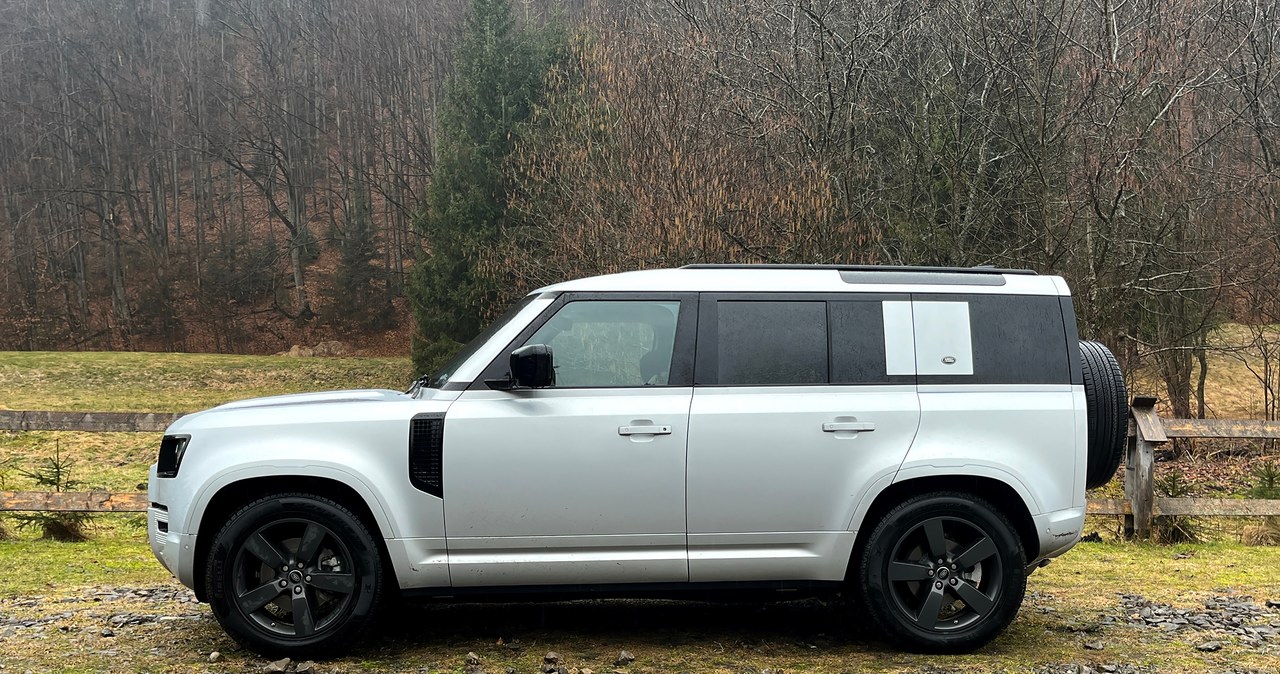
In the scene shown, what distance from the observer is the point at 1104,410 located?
18.7ft

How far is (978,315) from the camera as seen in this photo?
5.61 meters

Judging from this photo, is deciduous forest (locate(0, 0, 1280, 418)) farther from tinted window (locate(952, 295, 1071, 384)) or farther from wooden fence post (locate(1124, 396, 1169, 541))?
tinted window (locate(952, 295, 1071, 384))

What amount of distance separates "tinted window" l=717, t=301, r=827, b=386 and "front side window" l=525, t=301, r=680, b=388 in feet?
0.96

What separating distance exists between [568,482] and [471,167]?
1133 inches

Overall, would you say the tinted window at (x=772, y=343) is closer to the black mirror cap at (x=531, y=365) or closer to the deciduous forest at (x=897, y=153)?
the black mirror cap at (x=531, y=365)

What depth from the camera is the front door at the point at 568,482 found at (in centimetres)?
524

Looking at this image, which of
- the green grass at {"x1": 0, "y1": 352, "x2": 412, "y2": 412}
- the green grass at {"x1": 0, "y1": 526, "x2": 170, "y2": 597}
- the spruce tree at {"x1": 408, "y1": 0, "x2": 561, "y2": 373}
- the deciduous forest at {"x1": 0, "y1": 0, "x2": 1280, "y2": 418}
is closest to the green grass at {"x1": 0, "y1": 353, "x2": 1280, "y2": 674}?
the green grass at {"x1": 0, "y1": 526, "x2": 170, "y2": 597}

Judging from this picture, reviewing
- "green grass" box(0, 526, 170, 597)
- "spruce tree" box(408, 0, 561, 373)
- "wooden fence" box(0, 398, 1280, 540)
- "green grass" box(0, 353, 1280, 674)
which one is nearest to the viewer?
"green grass" box(0, 353, 1280, 674)

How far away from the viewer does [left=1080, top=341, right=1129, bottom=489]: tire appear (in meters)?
5.70

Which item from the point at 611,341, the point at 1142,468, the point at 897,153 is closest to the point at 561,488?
the point at 611,341

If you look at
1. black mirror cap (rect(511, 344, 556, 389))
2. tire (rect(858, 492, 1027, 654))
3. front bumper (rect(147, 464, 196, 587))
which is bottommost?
tire (rect(858, 492, 1027, 654))

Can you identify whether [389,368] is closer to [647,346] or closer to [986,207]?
[986,207]

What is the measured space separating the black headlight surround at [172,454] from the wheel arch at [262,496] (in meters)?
0.28

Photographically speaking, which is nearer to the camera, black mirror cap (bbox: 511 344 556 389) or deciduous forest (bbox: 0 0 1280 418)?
black mirror cap (bbox: 511 344 556 389)
